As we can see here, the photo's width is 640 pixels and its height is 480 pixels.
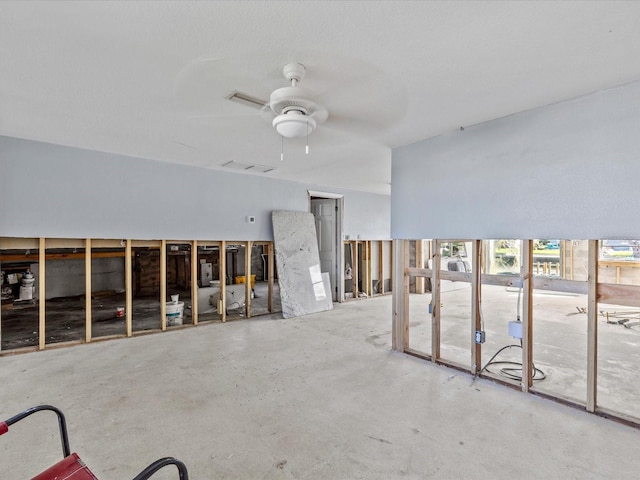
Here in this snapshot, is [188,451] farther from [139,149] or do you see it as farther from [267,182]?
[267,182]

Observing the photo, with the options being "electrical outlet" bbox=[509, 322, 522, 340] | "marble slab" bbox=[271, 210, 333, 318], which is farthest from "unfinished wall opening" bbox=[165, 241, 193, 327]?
"electrical outlet" bbox=[509, 322, 522, 340]

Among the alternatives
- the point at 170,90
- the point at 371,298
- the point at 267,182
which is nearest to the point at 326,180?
the point at 267,182

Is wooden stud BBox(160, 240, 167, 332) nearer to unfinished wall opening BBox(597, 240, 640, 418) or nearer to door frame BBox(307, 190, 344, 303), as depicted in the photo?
door frame BBox(307, 190, 344, 303)

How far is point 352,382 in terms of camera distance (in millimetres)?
3049

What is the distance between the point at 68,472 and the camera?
129 centimetres

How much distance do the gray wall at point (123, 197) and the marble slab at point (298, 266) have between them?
227 millimetres

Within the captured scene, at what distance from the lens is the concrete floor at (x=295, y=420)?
1.94m

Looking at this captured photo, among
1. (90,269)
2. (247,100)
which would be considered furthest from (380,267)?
(247,100)

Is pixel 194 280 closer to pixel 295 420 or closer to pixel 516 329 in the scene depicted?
pixel 295 420

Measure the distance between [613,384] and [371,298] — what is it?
4.79 m

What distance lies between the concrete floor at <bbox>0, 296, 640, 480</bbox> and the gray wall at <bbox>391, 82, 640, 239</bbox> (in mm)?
1475

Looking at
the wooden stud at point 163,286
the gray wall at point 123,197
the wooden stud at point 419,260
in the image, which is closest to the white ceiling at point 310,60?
the gray wall at point 123,197

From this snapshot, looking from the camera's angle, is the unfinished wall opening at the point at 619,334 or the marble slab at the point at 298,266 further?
the marble slab at the point at 298,266

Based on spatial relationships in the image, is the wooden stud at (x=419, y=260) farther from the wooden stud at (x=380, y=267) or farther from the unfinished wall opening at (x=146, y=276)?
the unfinished wall opening at (x=146, y=276)
